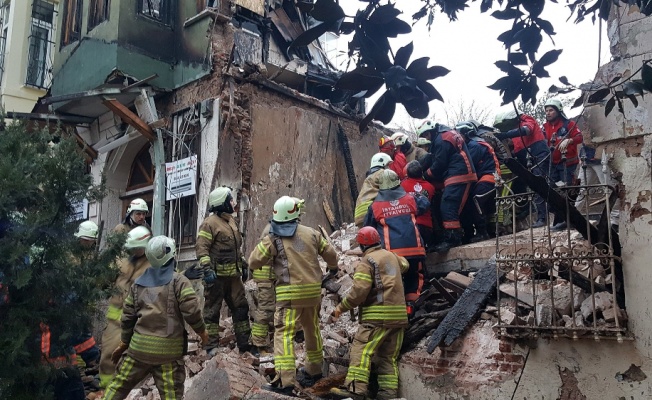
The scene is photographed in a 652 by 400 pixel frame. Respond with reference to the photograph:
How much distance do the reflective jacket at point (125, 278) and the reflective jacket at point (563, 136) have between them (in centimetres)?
492

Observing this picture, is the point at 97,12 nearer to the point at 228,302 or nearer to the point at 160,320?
the point at 228,302

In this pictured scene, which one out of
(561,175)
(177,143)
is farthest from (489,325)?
(177,143)

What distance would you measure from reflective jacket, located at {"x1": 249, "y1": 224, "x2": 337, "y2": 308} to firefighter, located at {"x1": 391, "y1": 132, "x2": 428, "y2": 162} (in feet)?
8.81

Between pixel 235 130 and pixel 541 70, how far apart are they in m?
Result: 7.17

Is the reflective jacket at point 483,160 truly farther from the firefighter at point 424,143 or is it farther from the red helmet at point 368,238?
the red helmet at point 368,238

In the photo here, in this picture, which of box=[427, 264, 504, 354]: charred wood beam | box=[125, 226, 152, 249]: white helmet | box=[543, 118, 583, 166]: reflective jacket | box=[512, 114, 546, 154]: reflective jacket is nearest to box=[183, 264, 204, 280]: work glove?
box=[125, 226, 152, 249]: white helmet

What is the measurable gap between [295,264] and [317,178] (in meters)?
5.03

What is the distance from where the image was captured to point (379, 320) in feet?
18.5

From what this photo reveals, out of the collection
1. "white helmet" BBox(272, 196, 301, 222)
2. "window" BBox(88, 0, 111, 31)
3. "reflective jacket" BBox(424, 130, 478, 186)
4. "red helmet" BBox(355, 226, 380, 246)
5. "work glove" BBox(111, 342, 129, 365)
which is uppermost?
"window" BBox(88, 0, 111, 31)

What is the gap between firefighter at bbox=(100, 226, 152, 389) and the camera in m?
6.21

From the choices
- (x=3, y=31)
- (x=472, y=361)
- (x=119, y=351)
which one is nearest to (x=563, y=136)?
(x=472, y=361)

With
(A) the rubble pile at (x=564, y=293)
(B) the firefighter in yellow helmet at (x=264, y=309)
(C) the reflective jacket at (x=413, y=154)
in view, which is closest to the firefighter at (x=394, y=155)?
(C) the reflective jacket at (x=413, y=154)

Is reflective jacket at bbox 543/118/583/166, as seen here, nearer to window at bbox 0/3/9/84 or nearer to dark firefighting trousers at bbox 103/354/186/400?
dark firefighting trousers at bbox 103/354/186/400

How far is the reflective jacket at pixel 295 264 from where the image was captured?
5.73 m
